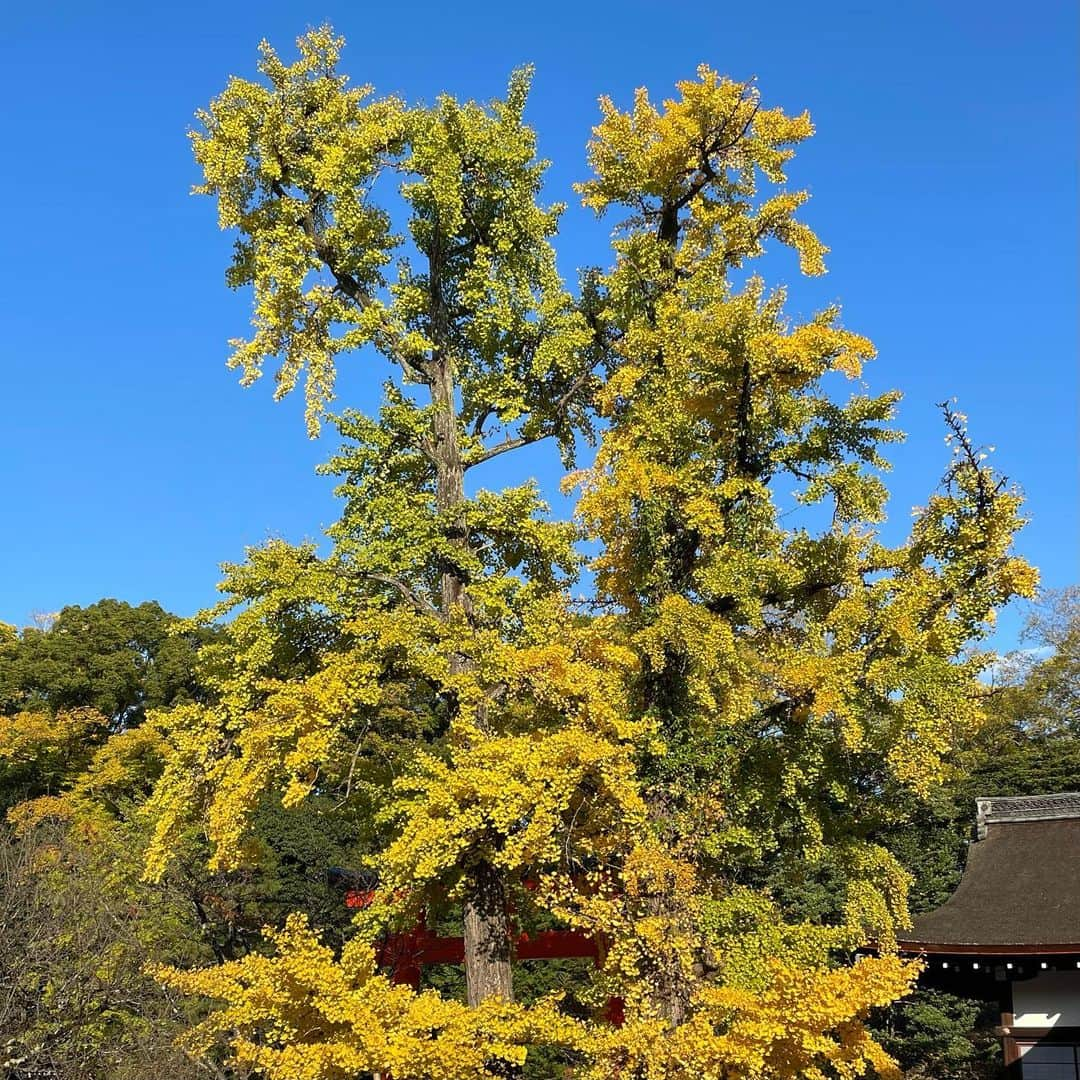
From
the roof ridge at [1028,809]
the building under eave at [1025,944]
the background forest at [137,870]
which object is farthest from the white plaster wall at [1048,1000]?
the background forest at [137,870]

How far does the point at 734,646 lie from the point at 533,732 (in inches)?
83.3

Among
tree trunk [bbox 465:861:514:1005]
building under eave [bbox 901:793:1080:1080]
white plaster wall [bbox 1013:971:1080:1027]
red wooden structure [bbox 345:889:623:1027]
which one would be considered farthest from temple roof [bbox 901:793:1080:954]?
tree trunk [bbox 465:861:514:1005]

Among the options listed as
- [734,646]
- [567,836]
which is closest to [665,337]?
[734,646]

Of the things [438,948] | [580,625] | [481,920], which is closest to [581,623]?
[580,625]

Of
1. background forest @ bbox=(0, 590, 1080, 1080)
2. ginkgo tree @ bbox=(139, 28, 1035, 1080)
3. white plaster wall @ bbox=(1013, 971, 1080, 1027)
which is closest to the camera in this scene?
ginkgo tree @ bbox=(139, 28, 1035, 1080)

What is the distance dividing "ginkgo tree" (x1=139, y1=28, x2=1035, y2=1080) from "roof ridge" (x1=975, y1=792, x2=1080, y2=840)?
4.27 feet

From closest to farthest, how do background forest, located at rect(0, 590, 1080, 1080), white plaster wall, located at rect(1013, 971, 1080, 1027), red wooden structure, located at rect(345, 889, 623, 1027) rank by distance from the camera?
white plaster wall, located at rect(1013, 971, 1080, 1027) → background forest, located at rect(0, 590, 1080, 1080) → red wooden structure, located at rect(345, 889, 623, 1027)

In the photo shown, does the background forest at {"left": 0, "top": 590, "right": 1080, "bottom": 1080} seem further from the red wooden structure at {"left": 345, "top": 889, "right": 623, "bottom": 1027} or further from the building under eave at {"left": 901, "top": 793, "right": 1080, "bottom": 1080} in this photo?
the building under eave at {"left": 901, "top": 793, "right": 1080, "bottom": 1080}

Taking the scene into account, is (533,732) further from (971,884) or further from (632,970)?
(971,884)

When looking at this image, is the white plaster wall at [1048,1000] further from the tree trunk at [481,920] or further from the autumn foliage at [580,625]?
the tree trunk at [481,920]

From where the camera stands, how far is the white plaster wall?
9.20 m

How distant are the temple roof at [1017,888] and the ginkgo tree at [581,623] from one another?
105 centimetres

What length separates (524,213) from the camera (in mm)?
10477

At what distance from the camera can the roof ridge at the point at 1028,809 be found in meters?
10.5
